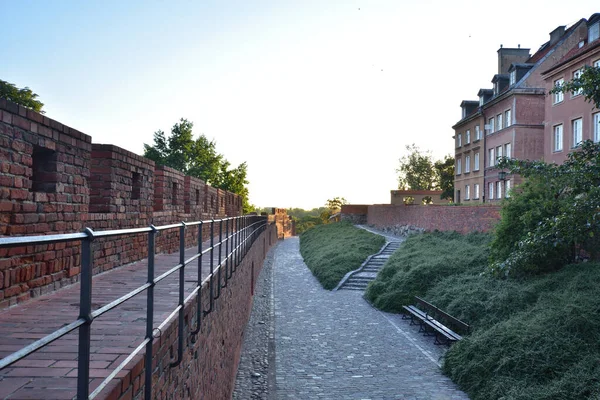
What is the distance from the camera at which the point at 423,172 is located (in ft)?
218

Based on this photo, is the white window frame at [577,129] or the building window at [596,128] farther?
the white window frame at [577,129]

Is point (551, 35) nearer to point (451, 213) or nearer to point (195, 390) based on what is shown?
point (451, 213)

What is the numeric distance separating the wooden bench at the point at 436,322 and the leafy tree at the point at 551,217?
154cm

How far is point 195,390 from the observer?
457 centimetres

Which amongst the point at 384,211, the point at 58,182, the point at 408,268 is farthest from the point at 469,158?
the point at 58,182

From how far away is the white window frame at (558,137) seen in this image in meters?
26.9

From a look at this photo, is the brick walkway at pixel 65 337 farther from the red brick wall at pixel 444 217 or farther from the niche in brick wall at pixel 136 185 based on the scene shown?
the red brick wall at pixel 444 217

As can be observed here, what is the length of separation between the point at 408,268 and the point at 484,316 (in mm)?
6426

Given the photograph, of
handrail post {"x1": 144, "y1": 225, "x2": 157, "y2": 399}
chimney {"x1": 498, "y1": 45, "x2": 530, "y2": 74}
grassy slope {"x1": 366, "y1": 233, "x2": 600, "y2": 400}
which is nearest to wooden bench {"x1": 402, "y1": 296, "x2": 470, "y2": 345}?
grassy slope {"x1": 366, "y1": 233, "x2": 600, "y2": 400}

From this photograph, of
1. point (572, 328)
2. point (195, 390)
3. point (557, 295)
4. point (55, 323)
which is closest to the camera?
point (55, 323)

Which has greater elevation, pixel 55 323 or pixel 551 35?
pixel 551 35

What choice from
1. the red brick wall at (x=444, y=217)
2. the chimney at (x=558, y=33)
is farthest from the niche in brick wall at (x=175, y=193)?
the chimney at (x=558, y=33)

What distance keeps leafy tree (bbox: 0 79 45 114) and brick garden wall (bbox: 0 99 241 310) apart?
118ft

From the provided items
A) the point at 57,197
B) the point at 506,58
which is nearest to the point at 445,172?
the point at 506,58
